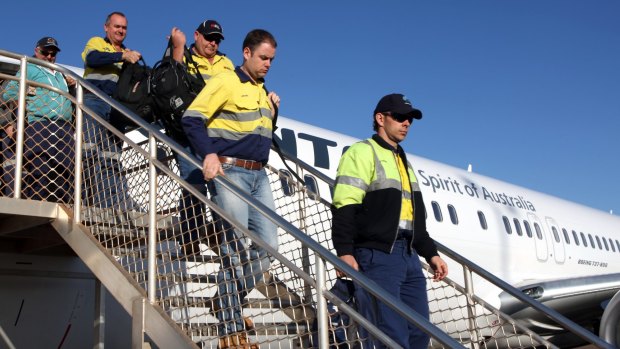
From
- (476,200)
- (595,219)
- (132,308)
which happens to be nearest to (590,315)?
(476,200)

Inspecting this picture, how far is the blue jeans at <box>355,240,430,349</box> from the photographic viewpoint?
11.6 ft

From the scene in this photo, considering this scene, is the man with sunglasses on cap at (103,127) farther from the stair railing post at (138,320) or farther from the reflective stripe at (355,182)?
the reflective stripe at (355,182)

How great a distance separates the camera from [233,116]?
14.1 feet

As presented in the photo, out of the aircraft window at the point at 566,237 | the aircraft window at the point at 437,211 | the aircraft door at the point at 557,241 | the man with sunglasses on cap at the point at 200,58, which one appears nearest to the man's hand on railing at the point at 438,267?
the man with sunglasses on cap at the point at 200,58

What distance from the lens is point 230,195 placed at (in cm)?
395

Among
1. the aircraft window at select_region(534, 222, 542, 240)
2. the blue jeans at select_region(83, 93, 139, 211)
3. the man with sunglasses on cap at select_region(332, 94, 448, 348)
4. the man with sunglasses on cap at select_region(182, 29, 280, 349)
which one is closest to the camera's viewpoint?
the man with sunglasses on cap at select_region(332, 94, 448, 348)

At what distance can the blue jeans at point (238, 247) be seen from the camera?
148 inches

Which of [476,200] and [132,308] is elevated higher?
[476,200]

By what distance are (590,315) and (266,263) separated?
8626 millimetres

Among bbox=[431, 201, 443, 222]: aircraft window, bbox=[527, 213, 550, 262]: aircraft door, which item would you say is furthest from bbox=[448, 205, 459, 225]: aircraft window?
bbox=[527, 213, 550, 262]: aircraft door

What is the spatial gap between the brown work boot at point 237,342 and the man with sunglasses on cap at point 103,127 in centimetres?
117

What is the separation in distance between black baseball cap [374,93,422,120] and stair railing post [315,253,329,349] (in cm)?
124

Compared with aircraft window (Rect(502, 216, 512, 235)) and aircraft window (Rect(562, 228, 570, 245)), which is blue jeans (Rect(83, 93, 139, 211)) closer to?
aircraft window (Rect(502, 216, 512, 235))

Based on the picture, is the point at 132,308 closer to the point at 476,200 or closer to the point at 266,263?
the point at 266,263
